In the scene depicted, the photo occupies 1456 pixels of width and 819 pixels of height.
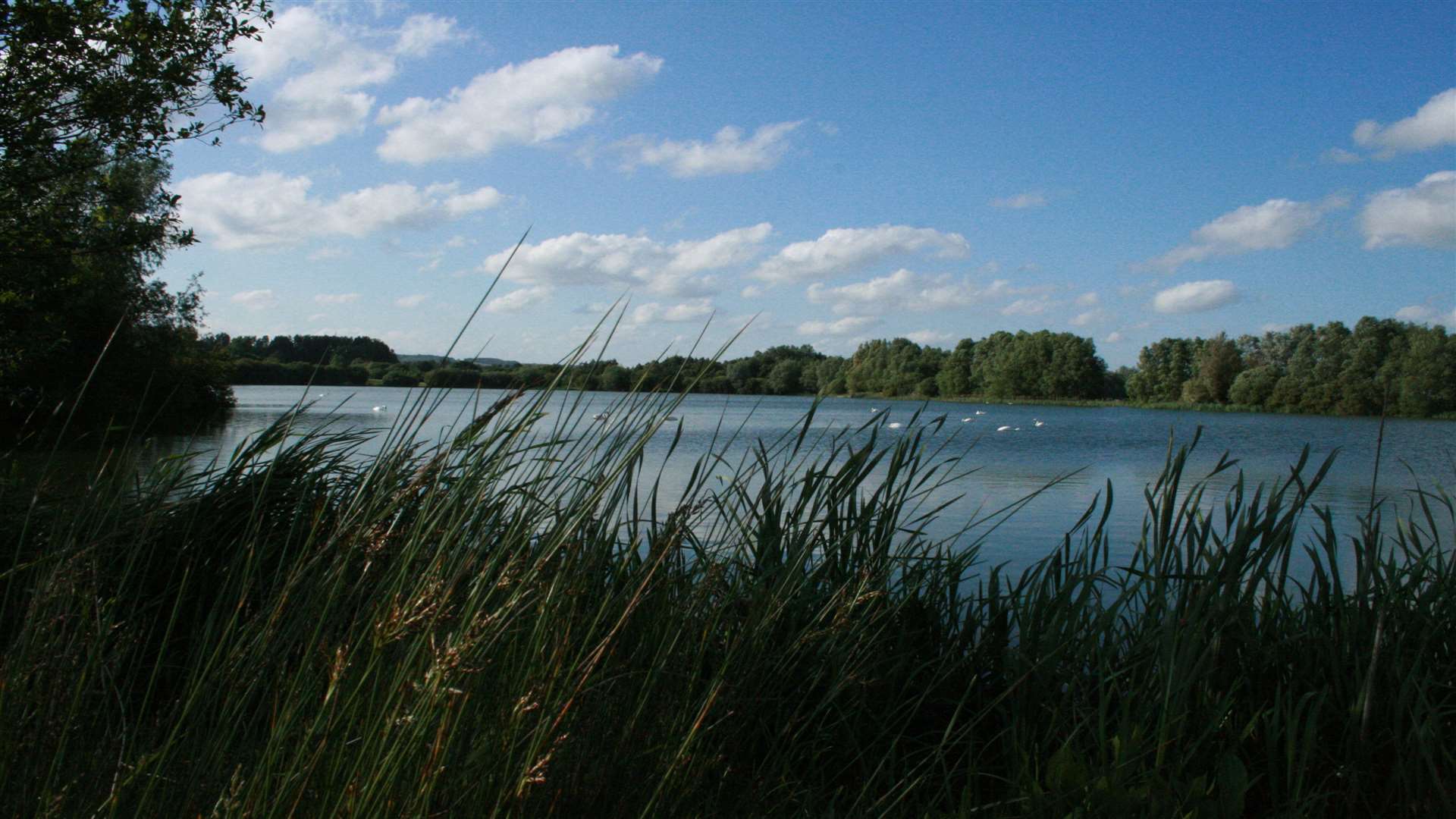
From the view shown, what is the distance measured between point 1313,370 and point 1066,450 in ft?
132

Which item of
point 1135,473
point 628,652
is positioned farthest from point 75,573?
point 1135,473

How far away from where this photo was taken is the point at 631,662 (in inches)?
88.1

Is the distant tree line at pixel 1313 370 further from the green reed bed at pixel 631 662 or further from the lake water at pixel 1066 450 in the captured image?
the green reed bed at pixel 631 662

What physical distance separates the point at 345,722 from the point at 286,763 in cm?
37

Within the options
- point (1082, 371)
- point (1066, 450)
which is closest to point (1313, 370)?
point (1082, 371)

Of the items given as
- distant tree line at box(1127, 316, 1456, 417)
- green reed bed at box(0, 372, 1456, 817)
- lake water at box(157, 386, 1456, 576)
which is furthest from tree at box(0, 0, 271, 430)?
distant tree line at box(1127, 316, 1456, 417)

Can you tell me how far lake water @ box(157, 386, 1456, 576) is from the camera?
7266 millimetres

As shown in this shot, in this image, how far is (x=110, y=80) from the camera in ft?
21.4

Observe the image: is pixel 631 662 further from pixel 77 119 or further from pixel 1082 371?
pixel 1082 371

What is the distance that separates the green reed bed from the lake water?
0.90 ft

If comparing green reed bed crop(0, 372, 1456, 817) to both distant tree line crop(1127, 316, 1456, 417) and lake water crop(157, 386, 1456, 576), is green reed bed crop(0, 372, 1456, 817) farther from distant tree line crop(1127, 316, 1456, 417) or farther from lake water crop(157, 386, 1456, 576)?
distant tree line crop(1127, 316, 1456, 417)

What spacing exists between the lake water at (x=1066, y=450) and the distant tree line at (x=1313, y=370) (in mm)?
1711

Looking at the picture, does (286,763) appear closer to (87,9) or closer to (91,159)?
(87,9)

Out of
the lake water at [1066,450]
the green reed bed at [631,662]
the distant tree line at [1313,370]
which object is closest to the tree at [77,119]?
the lake water at [1066,450]
